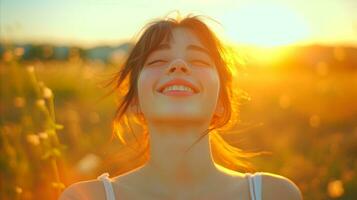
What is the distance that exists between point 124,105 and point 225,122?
0.40 m

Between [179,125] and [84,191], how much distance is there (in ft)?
1.38

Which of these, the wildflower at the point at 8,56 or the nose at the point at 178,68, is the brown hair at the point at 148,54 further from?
the wildflower at the point at 8,56

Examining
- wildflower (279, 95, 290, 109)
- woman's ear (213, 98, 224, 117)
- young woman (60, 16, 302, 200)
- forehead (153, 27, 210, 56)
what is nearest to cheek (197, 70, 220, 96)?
young woman (60, 16, 302, 200)

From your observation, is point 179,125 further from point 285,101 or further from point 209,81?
point 285,101

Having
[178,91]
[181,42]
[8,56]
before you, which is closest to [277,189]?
[178,91]

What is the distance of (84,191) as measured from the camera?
8.77 ft

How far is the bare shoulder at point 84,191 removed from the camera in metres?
2.64

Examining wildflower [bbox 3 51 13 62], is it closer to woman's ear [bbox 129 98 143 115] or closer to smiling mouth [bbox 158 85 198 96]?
woman's ear [bbox 129 98 143 115]

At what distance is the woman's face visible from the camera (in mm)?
2570

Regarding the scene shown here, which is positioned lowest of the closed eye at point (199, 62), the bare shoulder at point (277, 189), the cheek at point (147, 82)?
the bare shoulder at point (277, 189)

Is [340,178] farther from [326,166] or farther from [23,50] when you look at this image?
[23,50]

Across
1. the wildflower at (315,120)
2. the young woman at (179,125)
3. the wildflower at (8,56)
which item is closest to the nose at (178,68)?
the young woman at (179,125)

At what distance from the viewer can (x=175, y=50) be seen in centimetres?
273

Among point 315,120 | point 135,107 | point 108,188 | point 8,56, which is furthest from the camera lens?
point 315,120
